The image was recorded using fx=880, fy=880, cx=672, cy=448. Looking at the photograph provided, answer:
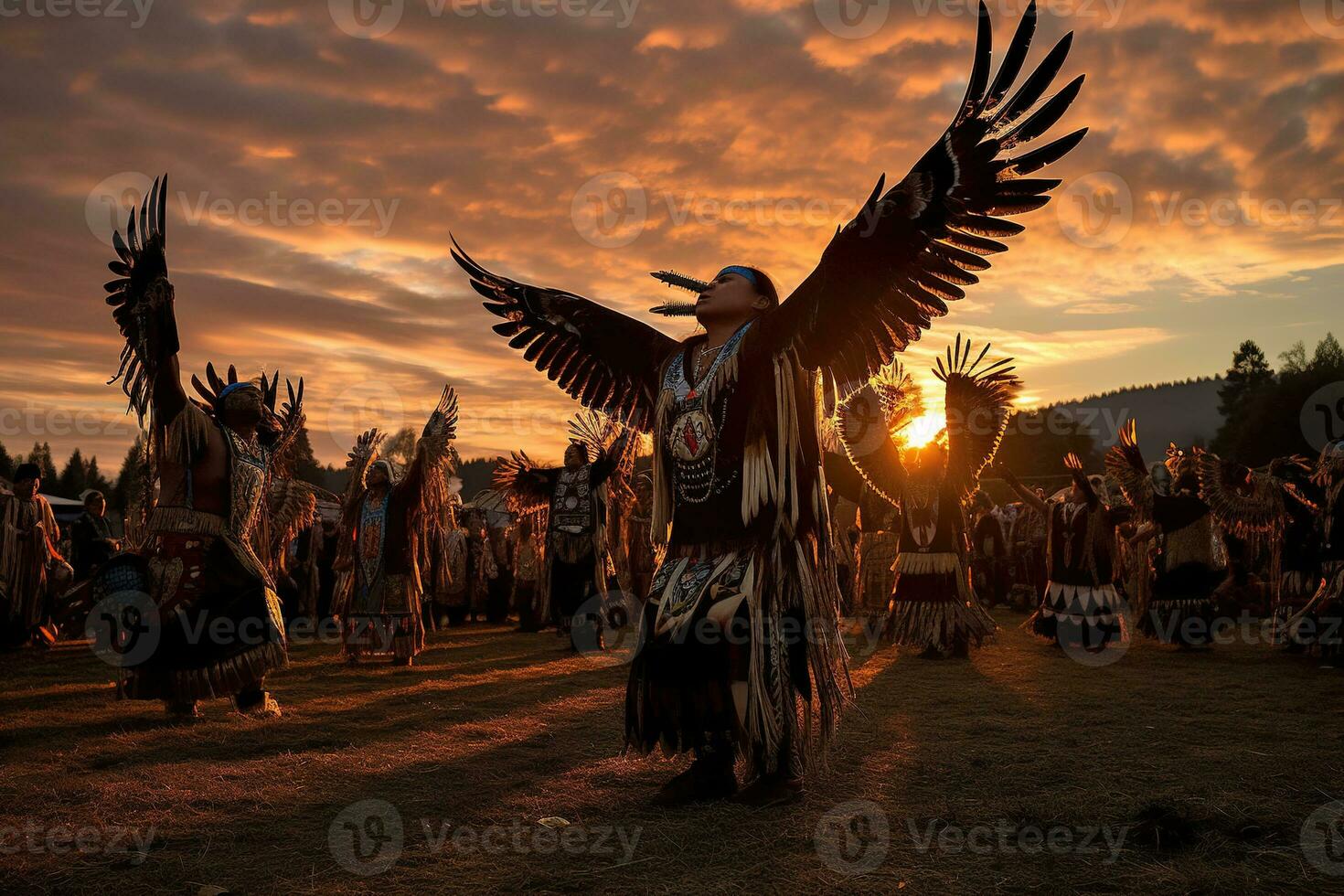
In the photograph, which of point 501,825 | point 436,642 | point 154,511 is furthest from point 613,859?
point 436,642

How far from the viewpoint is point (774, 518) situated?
3.65 metres

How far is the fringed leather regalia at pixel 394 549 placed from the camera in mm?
8664

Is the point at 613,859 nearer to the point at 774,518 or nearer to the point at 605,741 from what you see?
the point at 774,518

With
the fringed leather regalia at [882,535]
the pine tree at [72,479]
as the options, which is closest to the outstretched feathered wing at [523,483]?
the fringed leather regalia at [882,535]

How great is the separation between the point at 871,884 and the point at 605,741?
2443mm

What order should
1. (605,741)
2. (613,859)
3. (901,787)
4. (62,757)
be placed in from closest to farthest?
(613,859)
(901,787)
(62,757)
(605,741)

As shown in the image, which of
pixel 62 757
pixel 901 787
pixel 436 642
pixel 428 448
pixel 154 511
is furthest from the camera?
pixel 436 642

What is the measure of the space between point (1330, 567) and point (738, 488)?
724 centimetres

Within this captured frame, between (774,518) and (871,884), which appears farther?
(774,518)

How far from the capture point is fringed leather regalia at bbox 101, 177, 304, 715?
5.09 metres

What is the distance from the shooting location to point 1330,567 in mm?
8016
